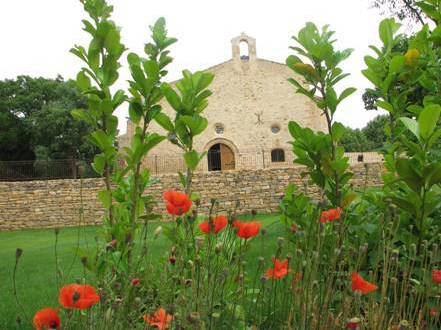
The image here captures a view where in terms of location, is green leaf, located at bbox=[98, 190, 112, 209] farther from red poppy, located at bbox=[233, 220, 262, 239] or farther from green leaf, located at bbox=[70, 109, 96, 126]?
red poppy, located at bbox=[233, 220, 262, 239]

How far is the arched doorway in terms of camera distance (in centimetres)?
2406

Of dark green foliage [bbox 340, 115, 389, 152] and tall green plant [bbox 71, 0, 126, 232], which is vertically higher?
dark green foliage [bbox 340, 115, 389, 152]

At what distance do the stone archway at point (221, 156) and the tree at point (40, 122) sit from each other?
11.4 meters

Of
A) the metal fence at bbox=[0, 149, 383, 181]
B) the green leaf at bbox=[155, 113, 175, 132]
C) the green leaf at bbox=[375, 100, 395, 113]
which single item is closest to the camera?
the green leaf at bbox=[155, 113, 175, 132]

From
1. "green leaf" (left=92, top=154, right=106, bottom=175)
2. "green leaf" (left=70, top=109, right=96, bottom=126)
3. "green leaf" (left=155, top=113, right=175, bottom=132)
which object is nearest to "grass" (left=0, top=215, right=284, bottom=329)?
"green leaf" (left=92, top=154, right=106, bottom=175)

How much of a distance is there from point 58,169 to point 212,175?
921 centimetres

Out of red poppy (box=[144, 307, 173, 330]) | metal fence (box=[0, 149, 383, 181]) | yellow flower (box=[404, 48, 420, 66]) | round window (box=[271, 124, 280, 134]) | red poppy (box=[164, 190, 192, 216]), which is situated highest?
round window (box=[271, 124, 280, 134])

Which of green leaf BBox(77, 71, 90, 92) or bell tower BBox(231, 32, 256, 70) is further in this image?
bell tower BBox(231, 32, 256, 70)

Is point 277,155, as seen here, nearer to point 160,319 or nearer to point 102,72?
point 102,72

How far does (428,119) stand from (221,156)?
881 inches

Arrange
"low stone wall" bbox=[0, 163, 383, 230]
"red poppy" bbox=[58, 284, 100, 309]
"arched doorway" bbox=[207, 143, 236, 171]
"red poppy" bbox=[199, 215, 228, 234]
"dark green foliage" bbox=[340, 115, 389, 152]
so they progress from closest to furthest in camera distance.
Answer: "red poppy" bbox=[58, 284, 100, 309] → "red poppy" bbox=[199, 215, 228, 234] → "low stone wall" bbox=[0, 163, 383, 230] → "arched doorway" bbox=[207, 143, 236, 171] → "dark green foliage" bbox=[340, 115, 389, 152]

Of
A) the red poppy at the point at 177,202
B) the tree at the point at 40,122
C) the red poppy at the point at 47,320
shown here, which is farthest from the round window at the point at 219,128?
the red poppy at the point at 47,320

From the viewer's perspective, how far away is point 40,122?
108 ft

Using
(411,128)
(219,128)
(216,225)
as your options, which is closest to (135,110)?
(216,225)
